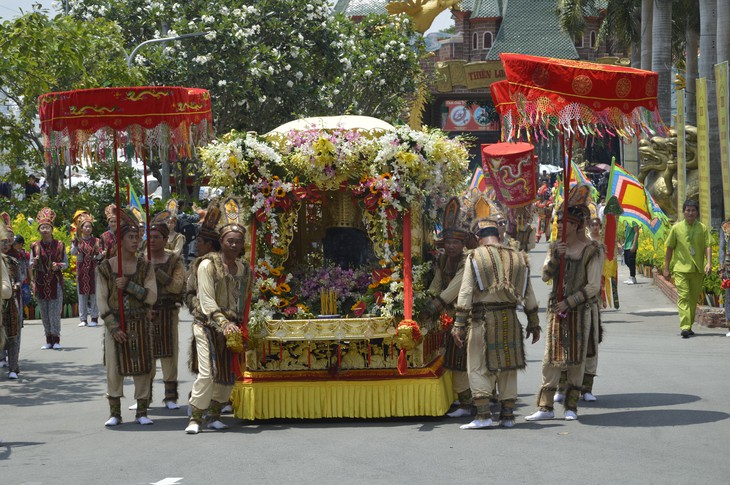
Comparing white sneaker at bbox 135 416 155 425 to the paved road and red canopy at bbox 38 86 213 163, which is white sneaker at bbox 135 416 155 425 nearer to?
the paved road

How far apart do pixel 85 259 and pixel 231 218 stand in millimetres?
7572

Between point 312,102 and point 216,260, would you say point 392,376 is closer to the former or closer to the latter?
point 216,260

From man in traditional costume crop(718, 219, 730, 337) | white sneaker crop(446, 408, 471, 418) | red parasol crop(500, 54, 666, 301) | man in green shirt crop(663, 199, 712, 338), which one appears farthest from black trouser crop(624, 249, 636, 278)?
red parasol crop(500, 54, 666, 301)

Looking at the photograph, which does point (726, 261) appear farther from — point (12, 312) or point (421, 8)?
point (421, 8)

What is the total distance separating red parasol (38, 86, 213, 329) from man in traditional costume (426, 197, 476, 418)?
98.3 inches

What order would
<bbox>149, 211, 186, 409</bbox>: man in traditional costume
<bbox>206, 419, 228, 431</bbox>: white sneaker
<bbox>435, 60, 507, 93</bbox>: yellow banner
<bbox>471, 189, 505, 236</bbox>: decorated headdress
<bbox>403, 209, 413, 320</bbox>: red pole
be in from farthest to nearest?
<bbox>435, 60, 507, 93</bbox>: yellow banner
<bbox>471, 189, 505, 236</bbox>: decorated headdress
<bbox>149, 211, 186, 409</bbox>: man in traditional costume
<bbox>403, 209, 413, 320</bbox>: red pole
<bbox>206, 419, 228, 431</bbox>: white sneaker

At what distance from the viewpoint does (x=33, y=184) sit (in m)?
31.3

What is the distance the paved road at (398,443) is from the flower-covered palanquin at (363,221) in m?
0.66

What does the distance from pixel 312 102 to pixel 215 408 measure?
89.9 feet

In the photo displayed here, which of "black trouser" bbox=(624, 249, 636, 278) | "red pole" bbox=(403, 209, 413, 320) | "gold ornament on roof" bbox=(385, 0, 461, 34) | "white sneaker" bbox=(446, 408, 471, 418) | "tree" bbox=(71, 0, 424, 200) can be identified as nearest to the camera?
"red pole" bbox=(403, 209, 413, 320)

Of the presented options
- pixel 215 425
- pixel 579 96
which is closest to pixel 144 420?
pixel 215 425

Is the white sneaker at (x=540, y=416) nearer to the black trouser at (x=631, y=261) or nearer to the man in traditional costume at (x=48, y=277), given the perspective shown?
the man in traditional costume at (x=48, y=277)

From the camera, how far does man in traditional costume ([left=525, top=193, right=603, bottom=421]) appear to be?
11.2 m

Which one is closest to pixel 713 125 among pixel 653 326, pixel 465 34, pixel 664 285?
pixel 664 285
